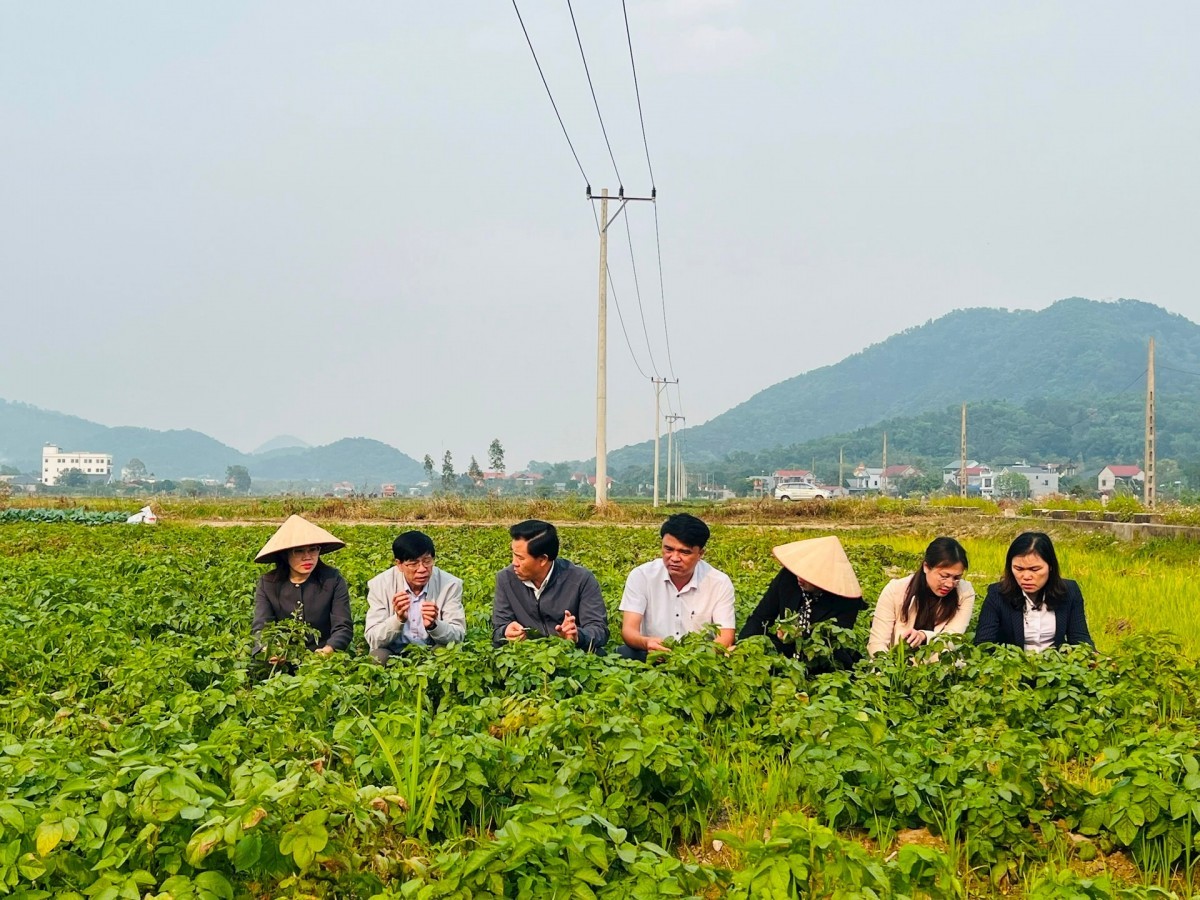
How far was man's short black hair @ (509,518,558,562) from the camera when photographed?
24.7ft

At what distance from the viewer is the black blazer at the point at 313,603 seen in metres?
7.85

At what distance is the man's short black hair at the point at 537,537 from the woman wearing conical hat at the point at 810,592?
1517mm

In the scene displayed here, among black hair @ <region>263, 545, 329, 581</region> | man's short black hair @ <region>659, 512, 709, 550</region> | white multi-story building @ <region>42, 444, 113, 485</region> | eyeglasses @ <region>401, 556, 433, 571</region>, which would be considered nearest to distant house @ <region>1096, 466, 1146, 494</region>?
man's short black hair @ <region>659, 512, 709, 550</region>

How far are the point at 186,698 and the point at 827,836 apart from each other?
10.1 feet

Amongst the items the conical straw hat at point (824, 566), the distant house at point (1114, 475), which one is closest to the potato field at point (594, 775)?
the conical straw hat at point (824, 566)

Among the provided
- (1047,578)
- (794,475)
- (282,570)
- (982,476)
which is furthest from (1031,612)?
(794,475)

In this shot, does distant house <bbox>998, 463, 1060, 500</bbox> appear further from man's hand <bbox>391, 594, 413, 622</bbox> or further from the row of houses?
man's hand <bbox>391, 594, 413, 622</bbox>

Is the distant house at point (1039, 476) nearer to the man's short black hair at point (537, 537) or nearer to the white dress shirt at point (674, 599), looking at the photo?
the white dress shirt at point (674, 599)

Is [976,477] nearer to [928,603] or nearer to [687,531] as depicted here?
[928,603]

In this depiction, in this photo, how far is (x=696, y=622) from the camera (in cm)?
762

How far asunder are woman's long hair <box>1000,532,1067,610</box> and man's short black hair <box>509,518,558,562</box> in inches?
124

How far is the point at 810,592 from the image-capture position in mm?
7461

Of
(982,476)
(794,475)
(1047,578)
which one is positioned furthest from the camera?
(794,475)

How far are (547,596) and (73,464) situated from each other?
19113 centimetres
